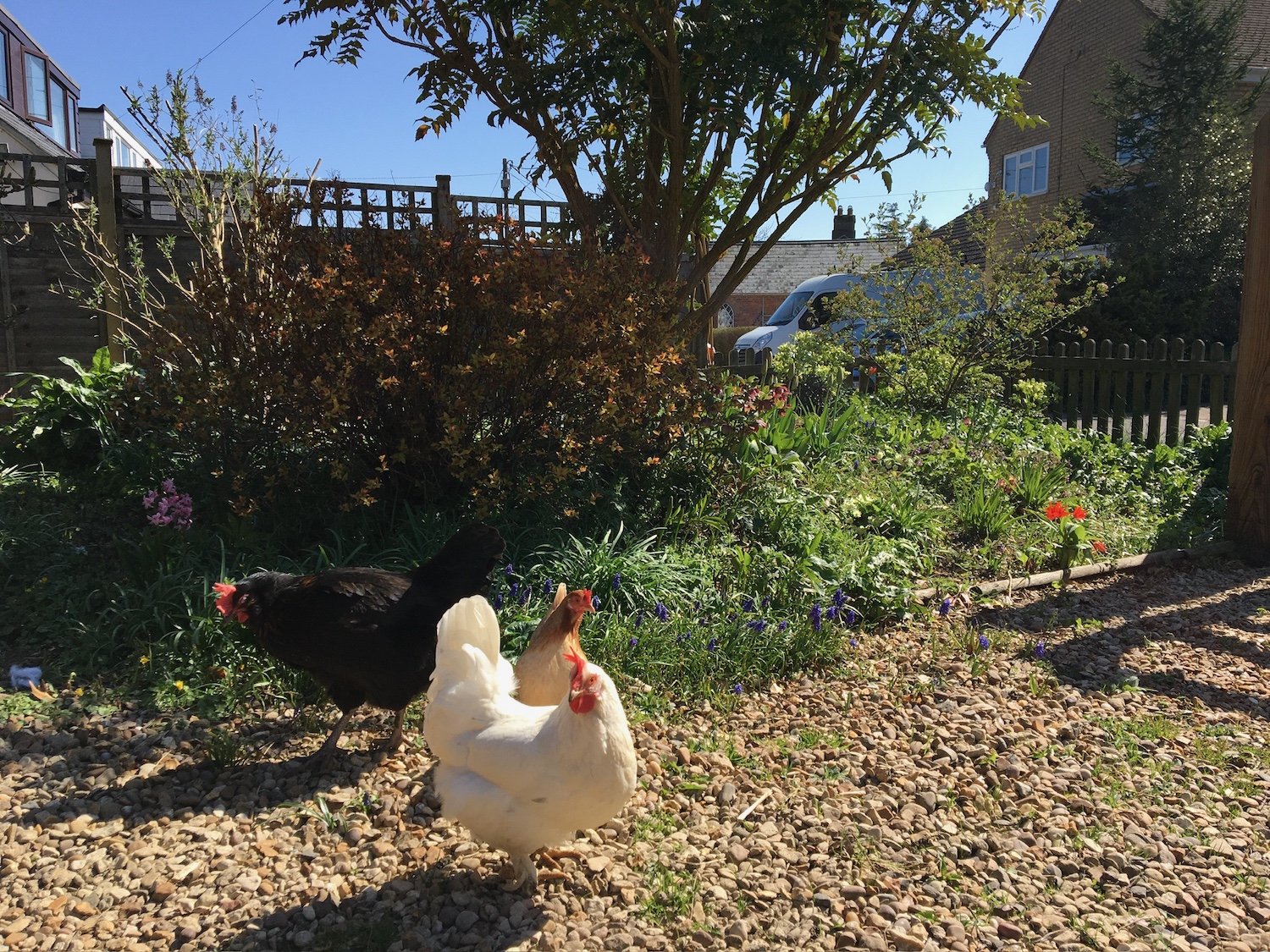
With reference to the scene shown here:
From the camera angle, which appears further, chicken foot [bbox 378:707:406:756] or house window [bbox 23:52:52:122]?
house window [bbox 23:52:52:122]

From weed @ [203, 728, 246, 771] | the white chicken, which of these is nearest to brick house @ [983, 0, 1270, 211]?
the white chicken

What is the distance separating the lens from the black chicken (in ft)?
10.5

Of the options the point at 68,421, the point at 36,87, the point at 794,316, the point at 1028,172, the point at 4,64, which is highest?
the point at 36,87

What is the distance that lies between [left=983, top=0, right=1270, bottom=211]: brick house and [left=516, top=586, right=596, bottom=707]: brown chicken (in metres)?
23.6

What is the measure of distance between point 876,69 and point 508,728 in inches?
189

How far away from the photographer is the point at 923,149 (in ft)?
19.5

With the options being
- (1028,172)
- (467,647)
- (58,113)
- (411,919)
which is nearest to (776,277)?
(1028,172)

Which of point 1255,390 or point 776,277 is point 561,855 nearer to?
point 1255,390

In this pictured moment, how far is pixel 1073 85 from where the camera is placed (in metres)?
24.8

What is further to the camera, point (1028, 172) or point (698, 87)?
point (1028, 172)

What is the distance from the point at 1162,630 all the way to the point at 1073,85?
25.3 m

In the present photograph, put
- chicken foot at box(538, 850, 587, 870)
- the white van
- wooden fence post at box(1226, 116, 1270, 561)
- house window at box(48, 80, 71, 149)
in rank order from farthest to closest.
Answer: house window at box(48, 80, 71, 149)
the white van
wooden fence post at box(1226, 116, 1270, 561)
chicken foot at box(538, 850, 587, 870)

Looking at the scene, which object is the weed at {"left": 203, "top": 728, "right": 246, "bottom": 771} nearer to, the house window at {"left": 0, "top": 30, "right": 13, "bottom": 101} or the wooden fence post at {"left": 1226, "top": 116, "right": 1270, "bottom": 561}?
the wooden fence post at {"left": 1226, "top": 116, "right": 1270, "bottom": 561}

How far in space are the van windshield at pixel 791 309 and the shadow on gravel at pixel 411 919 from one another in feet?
62.0
